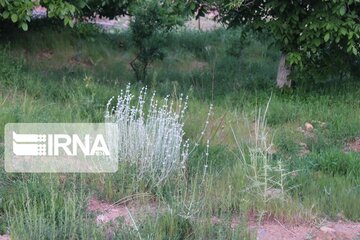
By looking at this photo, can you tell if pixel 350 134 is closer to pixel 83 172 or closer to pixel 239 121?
pixel 239 121

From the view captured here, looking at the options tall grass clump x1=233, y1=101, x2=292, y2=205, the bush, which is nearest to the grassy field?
tall grass clump x1=233, y1=101, x2=292, y2=205

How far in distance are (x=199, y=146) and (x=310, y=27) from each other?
291cm

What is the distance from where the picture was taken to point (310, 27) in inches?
317

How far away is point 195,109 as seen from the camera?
7.70m

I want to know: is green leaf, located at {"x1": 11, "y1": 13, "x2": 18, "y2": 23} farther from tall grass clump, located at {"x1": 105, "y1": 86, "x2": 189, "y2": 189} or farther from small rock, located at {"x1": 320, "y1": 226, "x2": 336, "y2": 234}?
small rock, located at {"x1": 320, "y1": 226, "x2": 336, "y2": 234}

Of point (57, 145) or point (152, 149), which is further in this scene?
point (57, 145)

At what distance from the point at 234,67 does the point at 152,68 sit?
1.70 meters

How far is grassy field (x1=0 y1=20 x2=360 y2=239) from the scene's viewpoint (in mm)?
4316

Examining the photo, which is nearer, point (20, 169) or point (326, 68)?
point (20, 169)

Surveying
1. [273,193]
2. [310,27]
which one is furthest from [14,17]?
[273,193]

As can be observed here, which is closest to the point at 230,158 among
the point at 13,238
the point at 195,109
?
the point at 195,109

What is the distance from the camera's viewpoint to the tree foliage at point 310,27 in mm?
7859
